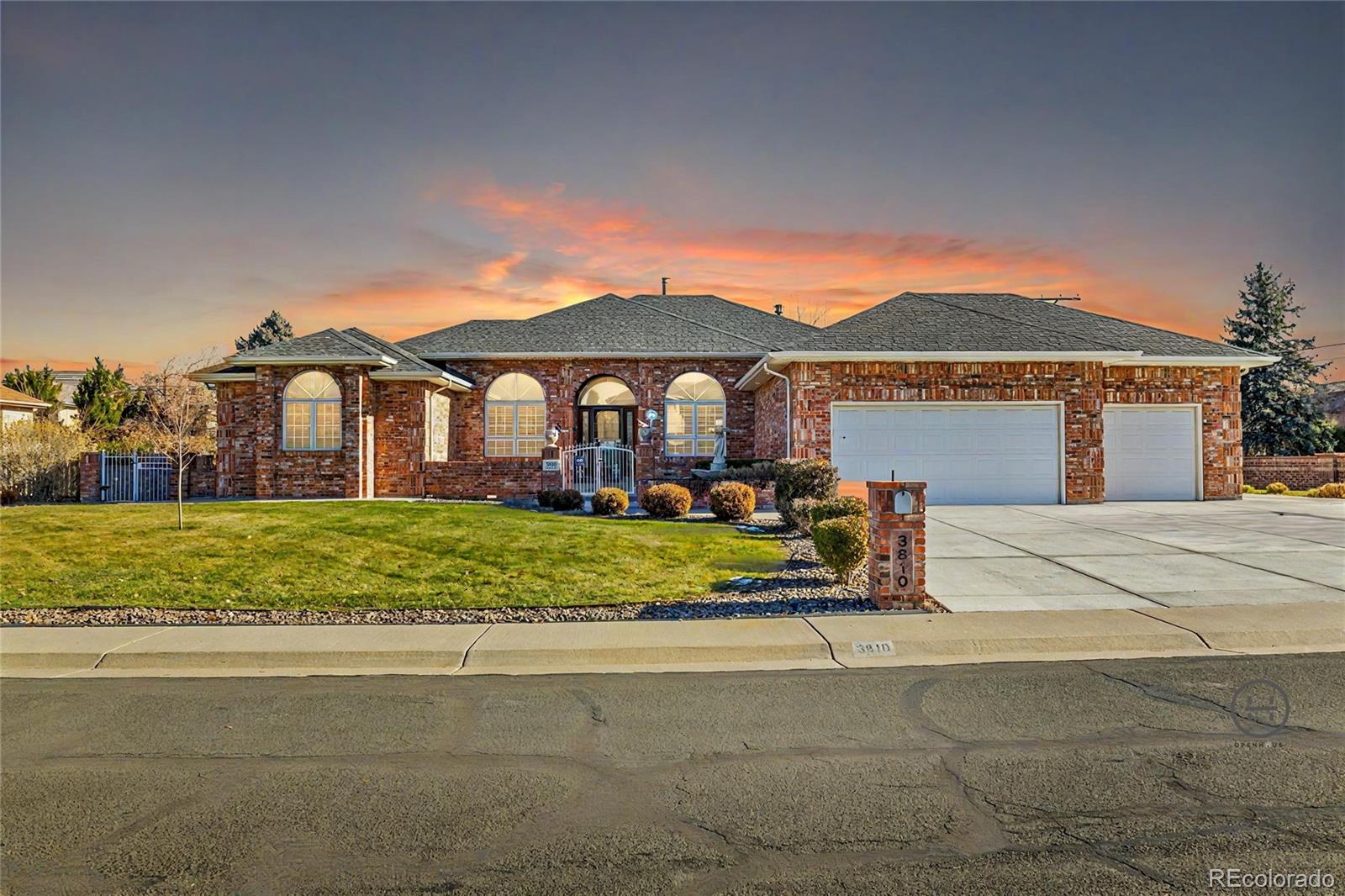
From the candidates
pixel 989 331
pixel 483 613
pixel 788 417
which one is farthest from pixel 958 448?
pixel 483 613

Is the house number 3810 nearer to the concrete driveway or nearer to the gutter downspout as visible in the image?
the concrete driveway

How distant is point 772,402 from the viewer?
22312 mm

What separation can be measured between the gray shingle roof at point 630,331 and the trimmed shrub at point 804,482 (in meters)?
9.03

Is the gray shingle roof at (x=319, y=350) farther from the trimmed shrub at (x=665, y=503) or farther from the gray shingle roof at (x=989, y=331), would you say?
the gray shingle roof at (x=989, y=331)

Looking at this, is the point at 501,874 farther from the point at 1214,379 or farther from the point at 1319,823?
the point at 1214,379

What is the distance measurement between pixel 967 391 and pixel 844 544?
11611 millimetres

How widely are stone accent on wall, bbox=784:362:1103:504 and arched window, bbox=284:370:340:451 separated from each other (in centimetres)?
1306

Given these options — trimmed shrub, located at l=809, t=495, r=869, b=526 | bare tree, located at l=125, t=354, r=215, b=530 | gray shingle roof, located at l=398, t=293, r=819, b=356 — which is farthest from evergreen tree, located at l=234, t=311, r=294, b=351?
trimmed shrub, located at l=809, t=495, r=869, b=526

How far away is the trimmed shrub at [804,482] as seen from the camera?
15.5m

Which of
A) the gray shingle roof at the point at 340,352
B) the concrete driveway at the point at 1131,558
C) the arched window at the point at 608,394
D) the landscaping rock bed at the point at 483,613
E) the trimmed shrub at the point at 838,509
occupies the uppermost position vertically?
the gray shingle roof at the point at 340,352

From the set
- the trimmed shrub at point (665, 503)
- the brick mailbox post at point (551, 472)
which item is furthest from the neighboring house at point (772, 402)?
the trimmed shrub at point (665, 503)

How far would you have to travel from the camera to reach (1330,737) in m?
4.91

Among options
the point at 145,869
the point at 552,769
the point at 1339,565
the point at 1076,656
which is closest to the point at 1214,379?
the point at 1339,565

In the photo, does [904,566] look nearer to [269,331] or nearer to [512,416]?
[512,416]
